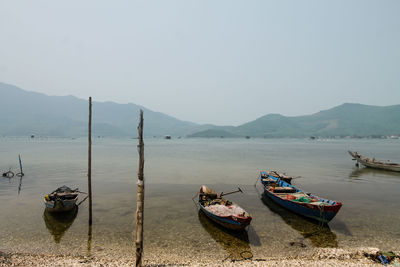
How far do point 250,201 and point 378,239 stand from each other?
36.2 feet

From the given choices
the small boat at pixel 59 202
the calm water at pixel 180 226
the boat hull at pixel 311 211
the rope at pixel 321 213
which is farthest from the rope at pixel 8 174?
the rope at pixel 321 213

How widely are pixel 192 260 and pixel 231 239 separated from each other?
344 centimetres

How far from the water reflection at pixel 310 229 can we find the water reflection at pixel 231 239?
13.9 feet

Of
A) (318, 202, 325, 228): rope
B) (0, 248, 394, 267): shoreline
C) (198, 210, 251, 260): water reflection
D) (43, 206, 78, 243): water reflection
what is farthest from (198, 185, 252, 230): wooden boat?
(43, 206, 78, 243): water reflection

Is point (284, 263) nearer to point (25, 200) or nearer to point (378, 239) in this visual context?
point (378, 239)

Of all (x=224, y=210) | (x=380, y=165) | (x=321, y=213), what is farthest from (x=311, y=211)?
(x=380, y=165)

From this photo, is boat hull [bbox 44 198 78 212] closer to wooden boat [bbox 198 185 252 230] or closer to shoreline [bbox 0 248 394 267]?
shoreline [bbox 0 248 394 267]

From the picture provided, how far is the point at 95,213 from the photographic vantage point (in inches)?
765

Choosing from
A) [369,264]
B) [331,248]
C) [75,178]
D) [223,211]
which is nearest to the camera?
[369,264]

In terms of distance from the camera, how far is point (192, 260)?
12281 millimetres

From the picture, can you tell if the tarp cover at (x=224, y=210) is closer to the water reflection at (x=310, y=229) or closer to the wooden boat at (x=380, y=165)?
the water reflection at (x=310, y=229)

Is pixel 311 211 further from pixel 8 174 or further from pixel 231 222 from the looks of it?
pixel 8 174

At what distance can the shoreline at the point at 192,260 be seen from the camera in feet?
36.9

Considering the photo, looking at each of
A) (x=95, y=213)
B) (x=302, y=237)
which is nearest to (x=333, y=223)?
(x=302, y=237)
